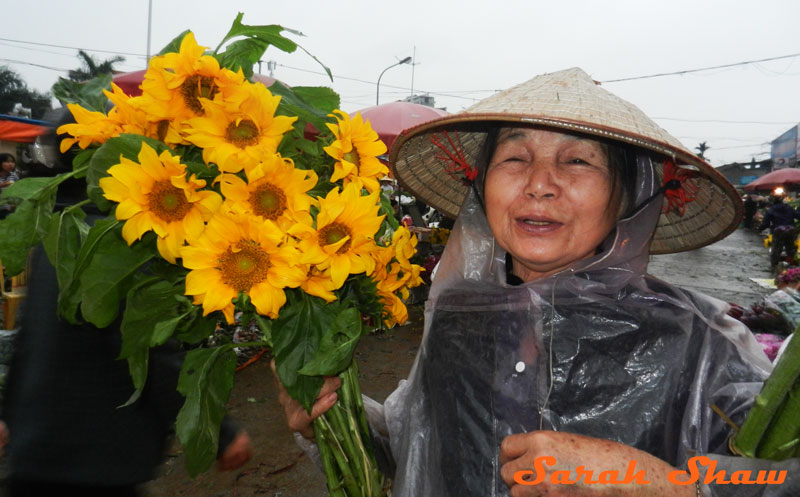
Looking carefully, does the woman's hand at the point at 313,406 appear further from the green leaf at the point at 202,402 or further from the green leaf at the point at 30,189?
the green leaf at the point at 30,189

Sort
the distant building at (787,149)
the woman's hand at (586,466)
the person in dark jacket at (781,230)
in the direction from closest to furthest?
the woman's hand at (586,466), the person in dark jacket at (781,230), the distant building at (787,149)

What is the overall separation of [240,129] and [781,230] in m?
12.9

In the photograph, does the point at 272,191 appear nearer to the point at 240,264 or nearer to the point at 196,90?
the point at 240,264

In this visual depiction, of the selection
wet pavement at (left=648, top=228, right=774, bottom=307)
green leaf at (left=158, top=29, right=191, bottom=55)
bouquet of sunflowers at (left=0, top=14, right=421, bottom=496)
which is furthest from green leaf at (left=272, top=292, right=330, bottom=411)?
wet pavement at (left=648, top=228, right=774, bottom=307)

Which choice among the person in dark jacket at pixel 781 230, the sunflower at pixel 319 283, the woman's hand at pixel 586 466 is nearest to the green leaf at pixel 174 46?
the sunflower at pixel 319 283

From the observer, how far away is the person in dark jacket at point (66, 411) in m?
1.50

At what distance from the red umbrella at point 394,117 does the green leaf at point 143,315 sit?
22.3ft

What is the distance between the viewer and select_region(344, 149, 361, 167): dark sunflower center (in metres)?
1.25

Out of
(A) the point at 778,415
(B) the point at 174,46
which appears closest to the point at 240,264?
(B) the point at 174,46

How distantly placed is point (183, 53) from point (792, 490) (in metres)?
1.47

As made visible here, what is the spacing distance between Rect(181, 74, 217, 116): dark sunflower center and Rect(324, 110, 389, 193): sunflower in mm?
271

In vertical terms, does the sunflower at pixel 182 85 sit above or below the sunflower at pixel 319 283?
above

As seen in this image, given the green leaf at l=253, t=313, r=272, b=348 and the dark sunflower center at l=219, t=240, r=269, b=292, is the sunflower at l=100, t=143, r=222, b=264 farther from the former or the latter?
the green leaf at l=253, t=313, r=272, b=348

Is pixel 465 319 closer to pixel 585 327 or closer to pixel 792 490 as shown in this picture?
pixel 585 327
